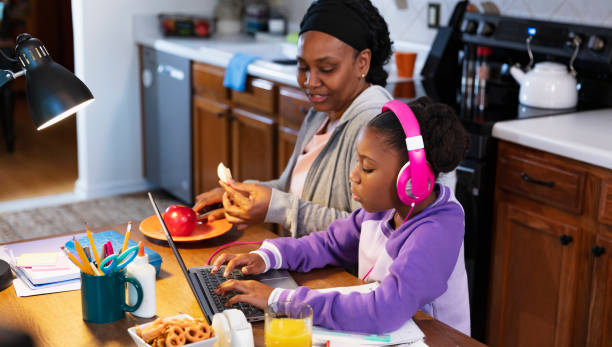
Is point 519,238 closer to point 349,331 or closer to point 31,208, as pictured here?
point 349,331

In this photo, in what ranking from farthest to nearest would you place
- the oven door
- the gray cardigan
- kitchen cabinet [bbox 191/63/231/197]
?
kitchen cabinet [bbox 191/63/231/197]
the oven door
the gray cardigan

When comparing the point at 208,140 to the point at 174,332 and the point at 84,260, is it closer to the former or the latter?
the point at 84,260

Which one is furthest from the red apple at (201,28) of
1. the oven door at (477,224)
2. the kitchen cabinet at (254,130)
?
the oven door at (477,224)

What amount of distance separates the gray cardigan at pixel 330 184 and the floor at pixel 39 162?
9.54ft

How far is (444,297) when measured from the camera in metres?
1.47

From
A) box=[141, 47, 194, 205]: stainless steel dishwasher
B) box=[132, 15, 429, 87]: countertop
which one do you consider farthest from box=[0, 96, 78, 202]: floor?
box=[132, 15, 429, 87]: countertop

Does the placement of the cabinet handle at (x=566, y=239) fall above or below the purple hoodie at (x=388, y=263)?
below

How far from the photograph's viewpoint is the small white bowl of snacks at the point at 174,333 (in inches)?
45.1

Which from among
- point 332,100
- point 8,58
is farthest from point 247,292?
point 332,100

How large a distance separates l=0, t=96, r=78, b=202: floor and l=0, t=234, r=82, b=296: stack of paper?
113 inches

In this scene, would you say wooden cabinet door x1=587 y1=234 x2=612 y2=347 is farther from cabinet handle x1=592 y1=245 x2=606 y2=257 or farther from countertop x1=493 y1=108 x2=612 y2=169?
countertop x1=493 y1=108 x2=612 y2=169

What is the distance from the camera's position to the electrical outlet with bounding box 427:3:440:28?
131 inches

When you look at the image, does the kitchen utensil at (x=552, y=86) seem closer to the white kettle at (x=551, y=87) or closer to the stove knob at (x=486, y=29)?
the white kettle at (x=551, y=87)

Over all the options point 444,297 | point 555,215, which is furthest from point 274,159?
point 444,297
